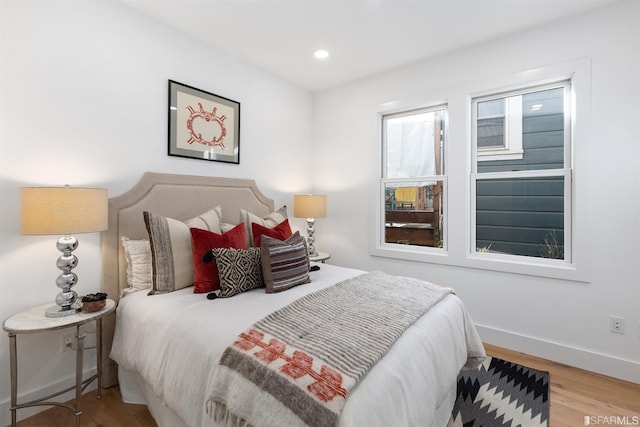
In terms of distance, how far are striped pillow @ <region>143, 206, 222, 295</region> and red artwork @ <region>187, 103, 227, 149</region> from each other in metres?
0.91

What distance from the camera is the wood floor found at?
1.77 meters

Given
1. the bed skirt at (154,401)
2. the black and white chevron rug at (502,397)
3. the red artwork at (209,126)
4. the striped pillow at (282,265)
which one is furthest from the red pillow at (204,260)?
the black and white chevron rug at (502,397)

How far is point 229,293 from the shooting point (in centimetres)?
190

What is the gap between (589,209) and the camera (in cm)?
229

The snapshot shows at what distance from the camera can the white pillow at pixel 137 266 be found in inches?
81.4

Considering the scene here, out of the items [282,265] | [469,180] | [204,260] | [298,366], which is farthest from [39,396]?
[469,180]

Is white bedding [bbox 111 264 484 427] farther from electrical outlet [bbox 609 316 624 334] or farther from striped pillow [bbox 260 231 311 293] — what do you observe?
electrical outlet [bbox 609 316 624 334]

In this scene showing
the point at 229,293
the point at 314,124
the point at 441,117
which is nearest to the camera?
the point at 229,293

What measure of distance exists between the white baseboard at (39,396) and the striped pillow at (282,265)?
1.39m

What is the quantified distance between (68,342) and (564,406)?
315cm

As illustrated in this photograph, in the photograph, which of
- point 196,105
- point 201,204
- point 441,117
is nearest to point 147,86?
point 196,105

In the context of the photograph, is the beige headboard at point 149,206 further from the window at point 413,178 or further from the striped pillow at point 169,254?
the window at point 413,178

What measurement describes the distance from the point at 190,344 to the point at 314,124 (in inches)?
122

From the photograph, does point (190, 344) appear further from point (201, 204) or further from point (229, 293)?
point (201, 204)
